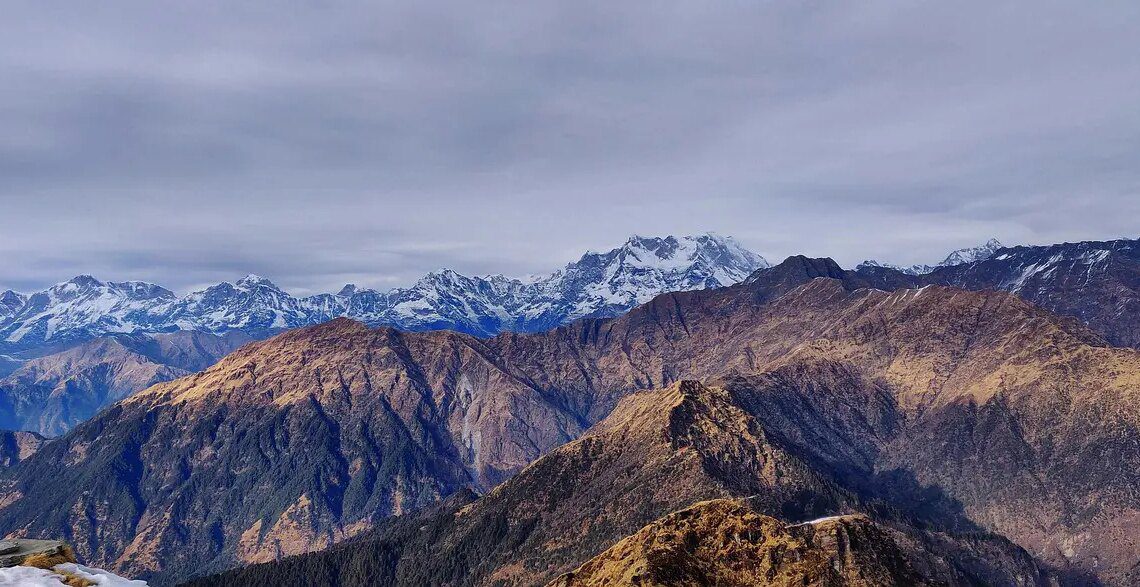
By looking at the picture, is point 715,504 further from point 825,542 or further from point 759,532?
point 825,542

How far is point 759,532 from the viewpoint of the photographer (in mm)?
138875

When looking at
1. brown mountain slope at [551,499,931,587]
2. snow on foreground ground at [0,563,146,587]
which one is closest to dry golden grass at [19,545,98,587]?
snow on foreground ground at [0,563,146,587]

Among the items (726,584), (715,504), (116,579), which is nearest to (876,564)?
(715,504)

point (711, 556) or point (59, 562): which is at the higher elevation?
point (59, 562)

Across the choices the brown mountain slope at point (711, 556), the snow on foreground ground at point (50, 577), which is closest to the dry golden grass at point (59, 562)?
the snow on foreground ground at point (50, 577)

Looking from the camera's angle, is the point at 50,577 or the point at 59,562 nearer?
the point at 50,577

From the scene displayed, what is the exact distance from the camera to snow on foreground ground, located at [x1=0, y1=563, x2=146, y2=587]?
48.9 metres

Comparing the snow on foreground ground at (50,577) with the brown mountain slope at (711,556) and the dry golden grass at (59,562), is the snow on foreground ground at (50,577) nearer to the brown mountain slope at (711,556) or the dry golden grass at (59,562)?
the dry golden grass at (59,562)

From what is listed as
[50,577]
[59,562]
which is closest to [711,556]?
[59,562]

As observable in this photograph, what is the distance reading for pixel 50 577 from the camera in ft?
165

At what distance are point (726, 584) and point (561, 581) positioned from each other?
1071 inches

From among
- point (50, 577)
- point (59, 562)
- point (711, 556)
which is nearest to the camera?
point (50, 577)

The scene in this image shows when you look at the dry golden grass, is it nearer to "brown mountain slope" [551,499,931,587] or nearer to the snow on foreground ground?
the snow on foreground ground

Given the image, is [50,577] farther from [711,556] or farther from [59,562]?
[711,556]
